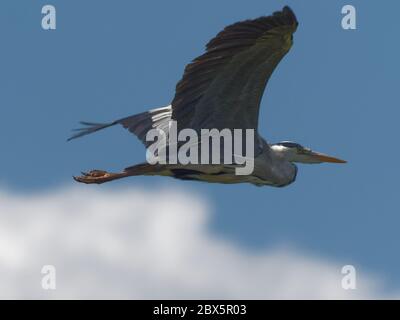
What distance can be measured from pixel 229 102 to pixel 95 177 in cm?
168

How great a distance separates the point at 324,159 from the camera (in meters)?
14.9

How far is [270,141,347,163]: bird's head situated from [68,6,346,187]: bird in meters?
0.02

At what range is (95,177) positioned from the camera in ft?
44.4

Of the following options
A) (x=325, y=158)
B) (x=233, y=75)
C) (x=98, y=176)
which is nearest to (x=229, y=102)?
(x=233, y=75)

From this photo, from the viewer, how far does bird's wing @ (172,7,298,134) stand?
1220cm

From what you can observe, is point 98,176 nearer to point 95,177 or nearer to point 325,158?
point 95,177

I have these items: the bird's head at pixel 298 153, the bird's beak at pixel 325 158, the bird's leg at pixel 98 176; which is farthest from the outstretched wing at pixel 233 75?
the bird's beak at pixel 325 158

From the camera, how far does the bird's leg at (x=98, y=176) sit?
13.4 metres

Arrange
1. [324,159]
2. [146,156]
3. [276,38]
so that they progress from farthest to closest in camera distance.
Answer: [324,159] < [146,156] < [276,38]

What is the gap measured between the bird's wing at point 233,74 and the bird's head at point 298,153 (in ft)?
3.84

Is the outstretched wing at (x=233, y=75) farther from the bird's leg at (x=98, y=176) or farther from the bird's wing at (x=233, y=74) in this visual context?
the bird's leg at (x=98, y=176)
